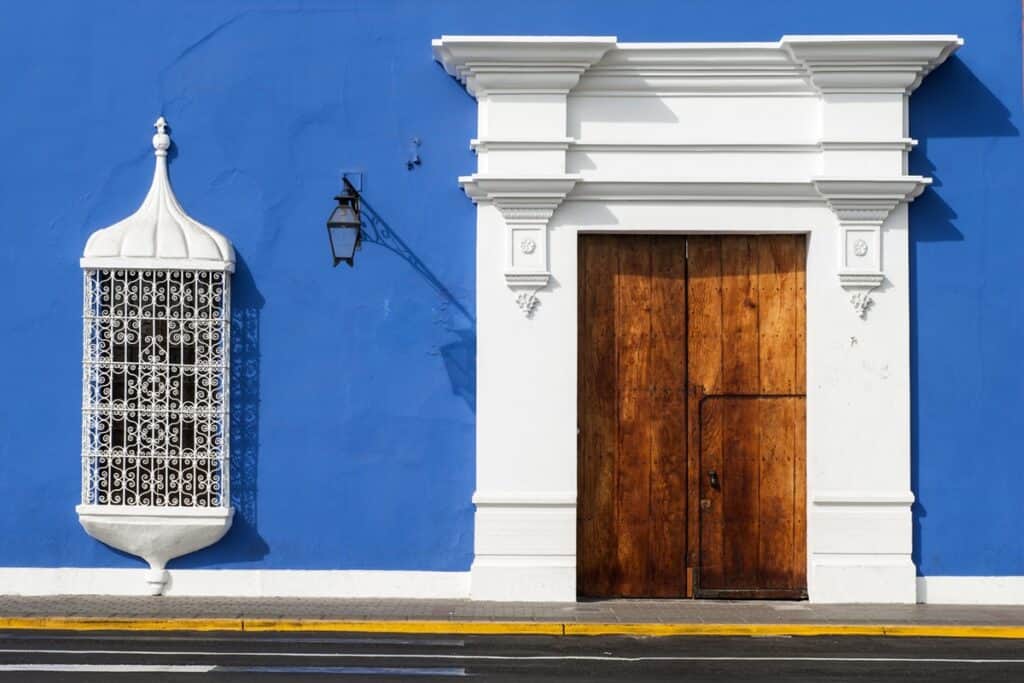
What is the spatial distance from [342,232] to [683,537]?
3550mm

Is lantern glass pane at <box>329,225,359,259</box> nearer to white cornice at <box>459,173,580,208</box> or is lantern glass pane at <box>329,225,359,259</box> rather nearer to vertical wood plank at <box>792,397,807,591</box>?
white cornice at <box>459,173,580,208</box>

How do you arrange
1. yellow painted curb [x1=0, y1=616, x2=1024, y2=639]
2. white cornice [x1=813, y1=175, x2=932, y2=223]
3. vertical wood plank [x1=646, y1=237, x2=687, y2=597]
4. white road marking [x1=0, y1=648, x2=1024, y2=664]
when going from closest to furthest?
white road marking [x1=0, y1=648, x2=1024, y2=664], yellow painted curb [x1=0, y1=616, x2=1024, y2=639], white cornice [x1=813, y1=175, x2=932, y2=223], vertical wood plank [x1=646, y1=237, x2=687, y2=597]

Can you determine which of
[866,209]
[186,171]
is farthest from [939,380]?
[186,171]

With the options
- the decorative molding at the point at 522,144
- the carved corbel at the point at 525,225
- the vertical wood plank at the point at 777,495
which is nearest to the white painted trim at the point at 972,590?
the vertical wood plank at the point at 777,495

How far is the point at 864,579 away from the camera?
1222 cm

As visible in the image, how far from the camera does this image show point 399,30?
1254 cm

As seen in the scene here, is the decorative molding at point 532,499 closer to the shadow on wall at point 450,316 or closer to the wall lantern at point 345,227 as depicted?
the shadow on wall at point 450,316

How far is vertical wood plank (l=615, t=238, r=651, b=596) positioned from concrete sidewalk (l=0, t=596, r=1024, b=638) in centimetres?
40

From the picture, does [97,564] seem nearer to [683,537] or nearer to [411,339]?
[411,339]

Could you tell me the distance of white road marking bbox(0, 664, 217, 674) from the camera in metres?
9.30

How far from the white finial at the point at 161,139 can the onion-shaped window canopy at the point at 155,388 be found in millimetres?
496

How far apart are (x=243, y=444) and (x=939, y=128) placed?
594cm

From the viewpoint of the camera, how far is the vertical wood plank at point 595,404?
12484mm

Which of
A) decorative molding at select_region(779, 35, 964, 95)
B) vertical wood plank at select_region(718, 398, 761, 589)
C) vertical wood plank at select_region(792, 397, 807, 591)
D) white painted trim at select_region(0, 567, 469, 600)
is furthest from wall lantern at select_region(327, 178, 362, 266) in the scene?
vertical wood plank at select_region(792, 397, 807, 591)
